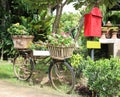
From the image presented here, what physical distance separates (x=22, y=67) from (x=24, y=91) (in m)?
1.68

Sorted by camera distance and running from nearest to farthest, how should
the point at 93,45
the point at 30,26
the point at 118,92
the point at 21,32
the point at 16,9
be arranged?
1. the point at 118,92
2. the point at 93,45
3. the point at 21,32
4. the point at 30,26
5. the point at 16,9

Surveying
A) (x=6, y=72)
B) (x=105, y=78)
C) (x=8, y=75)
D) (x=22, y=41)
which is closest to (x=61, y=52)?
(x=105, y=78)

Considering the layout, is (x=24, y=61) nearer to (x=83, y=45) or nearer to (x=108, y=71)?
(x=108, y=71)

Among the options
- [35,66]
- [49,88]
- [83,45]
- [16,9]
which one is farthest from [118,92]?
[16,9]

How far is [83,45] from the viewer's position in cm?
1207

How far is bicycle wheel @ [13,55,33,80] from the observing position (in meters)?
8.41

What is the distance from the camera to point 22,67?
868 centimetres

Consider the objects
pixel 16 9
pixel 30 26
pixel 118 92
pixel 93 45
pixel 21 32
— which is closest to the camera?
pixel 118 92

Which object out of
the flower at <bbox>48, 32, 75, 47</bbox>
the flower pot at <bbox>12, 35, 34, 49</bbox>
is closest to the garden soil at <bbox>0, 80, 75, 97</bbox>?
the flower pot at <bbox>12, 35, 34, 49</bbox>

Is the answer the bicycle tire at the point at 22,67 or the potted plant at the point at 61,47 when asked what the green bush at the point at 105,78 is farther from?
the bicycle tire at the point at 22,67

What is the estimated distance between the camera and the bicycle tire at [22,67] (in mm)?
8406

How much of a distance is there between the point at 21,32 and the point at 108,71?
2.79m

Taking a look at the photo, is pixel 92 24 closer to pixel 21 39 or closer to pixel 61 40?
pixel 61 40

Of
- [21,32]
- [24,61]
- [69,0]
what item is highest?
[69,0]
